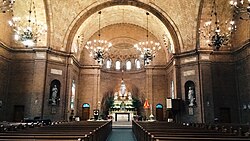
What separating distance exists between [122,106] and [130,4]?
11692mm

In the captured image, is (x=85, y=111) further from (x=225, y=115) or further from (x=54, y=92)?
(x=225, y=115)

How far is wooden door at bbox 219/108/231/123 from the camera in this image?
17.7m

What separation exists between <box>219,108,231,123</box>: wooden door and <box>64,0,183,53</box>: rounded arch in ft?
20.4

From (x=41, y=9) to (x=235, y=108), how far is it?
17.3 metres

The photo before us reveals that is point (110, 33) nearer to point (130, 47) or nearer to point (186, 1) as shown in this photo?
point (130, 47)

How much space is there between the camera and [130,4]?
20359mm

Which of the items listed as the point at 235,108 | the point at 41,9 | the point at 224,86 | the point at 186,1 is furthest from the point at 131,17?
the point at 235,108

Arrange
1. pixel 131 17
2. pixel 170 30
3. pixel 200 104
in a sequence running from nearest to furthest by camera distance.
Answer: pixel 200 104, pixel 170 30, pixel 131 17

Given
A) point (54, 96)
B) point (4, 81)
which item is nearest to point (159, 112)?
point (54, 96)

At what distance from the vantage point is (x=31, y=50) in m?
18.3

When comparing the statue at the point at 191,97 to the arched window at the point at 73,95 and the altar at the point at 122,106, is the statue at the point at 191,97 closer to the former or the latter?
the altar at the point at 122,106

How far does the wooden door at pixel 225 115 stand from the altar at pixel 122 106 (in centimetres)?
1015

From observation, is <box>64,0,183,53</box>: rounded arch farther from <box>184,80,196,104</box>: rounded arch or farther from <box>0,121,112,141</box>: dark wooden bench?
<box>0,121,112,141</box>: dark wooden bench

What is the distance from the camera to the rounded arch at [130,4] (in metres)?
19.8
